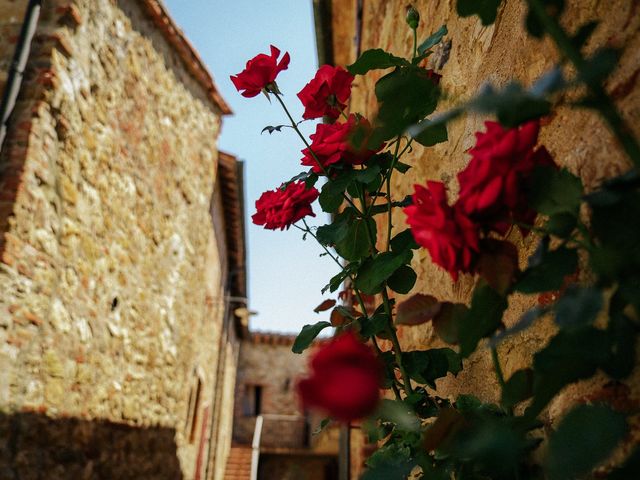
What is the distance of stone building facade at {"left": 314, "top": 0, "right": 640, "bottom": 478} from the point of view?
718mm

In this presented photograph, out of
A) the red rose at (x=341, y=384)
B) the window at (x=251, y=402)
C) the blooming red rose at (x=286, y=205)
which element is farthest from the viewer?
the window at (x=251, y=402)

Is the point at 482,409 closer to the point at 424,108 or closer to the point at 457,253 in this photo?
the point at 457,253

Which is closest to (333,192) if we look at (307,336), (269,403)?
(307,336)

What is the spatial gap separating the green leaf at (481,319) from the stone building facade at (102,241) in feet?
8.67

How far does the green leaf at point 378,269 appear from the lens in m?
0.97

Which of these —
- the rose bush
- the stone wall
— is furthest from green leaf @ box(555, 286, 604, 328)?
the stone wall

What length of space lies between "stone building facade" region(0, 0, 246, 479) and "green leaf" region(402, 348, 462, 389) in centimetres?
238

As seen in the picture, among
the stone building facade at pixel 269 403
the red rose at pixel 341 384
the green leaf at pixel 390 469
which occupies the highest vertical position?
the stone building facade at pixel 269 403

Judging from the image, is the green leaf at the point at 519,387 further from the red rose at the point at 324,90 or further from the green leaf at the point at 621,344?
the red rose at the point at 324,90

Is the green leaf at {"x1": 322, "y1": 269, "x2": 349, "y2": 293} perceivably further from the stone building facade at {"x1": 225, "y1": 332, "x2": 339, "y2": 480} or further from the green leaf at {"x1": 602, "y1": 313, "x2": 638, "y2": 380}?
the stone building facade at {"x1": 225, "y1": 332, "x2": 339, "y2": 480}

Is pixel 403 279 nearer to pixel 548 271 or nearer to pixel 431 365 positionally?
pixel 431 365

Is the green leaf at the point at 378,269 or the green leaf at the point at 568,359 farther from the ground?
the green leaf at the point at 378,269

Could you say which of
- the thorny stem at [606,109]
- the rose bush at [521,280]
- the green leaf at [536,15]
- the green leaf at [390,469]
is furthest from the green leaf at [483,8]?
the green leaf at [390,469]

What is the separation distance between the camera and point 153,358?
478cm
